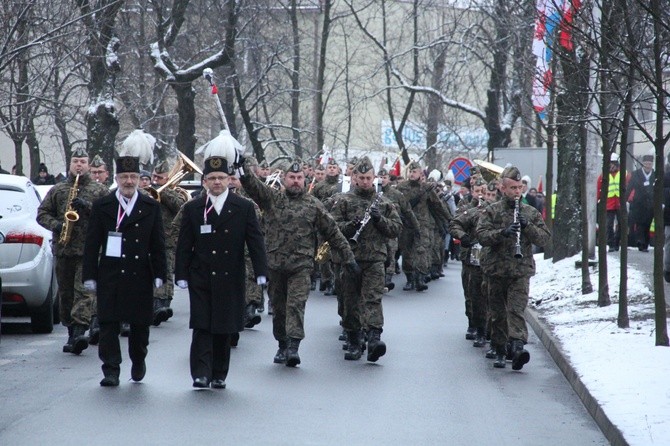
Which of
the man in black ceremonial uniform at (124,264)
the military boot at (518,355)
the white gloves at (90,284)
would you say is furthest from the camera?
the military boot at (518,355)

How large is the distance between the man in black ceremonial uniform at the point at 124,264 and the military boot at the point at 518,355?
3398 millimetres

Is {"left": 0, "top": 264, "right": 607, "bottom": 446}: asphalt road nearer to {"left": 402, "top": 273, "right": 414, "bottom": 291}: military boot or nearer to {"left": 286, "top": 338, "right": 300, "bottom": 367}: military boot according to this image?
{"left": 286, "top": 338, "right": 300, "bottom": 367}: military boot

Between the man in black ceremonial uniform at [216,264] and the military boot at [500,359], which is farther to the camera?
the military boot at [500,359]

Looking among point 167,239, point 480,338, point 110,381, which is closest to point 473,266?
point 480,338

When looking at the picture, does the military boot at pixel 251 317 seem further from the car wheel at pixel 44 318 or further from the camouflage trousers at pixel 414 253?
the camouflage trousers at pixel 414 253

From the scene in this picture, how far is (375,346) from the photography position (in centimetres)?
1316

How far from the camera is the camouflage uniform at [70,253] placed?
13.5 meters

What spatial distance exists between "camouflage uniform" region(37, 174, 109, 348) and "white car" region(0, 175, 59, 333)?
1.06m

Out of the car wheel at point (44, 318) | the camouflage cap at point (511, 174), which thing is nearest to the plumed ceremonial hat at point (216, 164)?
the camouflage cap at point (511, 174)

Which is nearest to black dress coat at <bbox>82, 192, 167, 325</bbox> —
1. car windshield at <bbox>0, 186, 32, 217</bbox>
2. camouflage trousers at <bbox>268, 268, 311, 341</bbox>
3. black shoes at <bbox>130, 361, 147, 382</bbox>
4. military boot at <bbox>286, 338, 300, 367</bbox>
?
black shoes at <bbox>130, 361, 147, 382</bbox>

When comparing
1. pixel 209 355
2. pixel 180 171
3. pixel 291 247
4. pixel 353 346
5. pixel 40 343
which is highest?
pixel 180 171

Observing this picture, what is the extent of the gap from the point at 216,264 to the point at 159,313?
5323 mm

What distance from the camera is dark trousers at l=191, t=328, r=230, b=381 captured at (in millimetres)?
11078

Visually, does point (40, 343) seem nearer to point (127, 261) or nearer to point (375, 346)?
point (127, 261)
